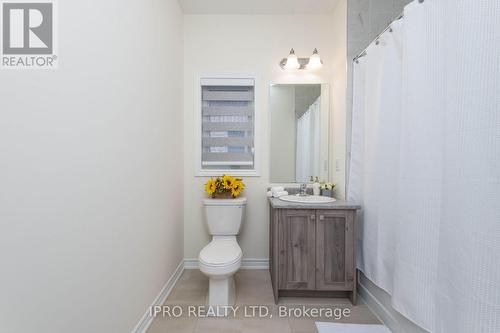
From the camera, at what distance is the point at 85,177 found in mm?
1021

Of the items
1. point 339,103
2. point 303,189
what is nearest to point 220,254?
point 303,189

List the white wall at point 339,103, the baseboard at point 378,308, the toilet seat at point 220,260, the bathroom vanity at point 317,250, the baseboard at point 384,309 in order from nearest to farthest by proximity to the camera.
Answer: the baseboard at point 384,309
the baseboard at point 378,308
the toilet seat at point 220,260
the bathroom vanity at point 317,250
the white wall at point 339,103

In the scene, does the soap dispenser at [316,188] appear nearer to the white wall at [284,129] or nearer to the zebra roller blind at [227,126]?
the white wall at [284,129]

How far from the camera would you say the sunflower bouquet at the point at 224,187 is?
7.50 feet

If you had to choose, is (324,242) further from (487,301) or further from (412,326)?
(487,301)

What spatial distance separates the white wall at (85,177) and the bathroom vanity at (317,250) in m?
0.97

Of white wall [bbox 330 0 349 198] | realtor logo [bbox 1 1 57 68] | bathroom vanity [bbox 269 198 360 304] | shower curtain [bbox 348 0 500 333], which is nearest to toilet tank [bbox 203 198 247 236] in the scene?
bathroom vanity [bbox 269 198 360 304]

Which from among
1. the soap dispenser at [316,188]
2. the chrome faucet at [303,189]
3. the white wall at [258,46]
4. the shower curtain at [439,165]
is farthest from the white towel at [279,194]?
the shower curtain at [439,165]

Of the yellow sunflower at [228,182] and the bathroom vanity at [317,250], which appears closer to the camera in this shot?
the bathroom vanity at [317,250]

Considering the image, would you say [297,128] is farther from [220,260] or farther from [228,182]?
[220,260]

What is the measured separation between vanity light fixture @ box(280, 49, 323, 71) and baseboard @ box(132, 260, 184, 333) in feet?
7.47

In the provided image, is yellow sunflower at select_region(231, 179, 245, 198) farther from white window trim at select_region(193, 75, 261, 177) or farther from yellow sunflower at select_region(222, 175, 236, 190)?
white window trim at select_region(193, 75, 261, 177)

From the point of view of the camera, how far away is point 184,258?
2.50m

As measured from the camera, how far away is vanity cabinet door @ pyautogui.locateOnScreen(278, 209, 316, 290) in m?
1.83
